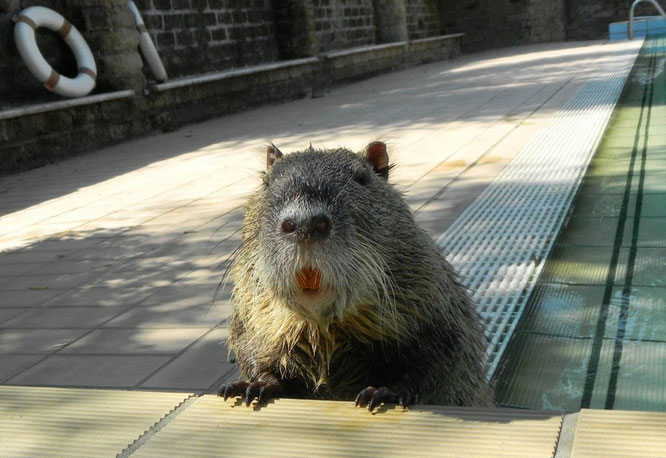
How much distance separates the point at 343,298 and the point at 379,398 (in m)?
0.27

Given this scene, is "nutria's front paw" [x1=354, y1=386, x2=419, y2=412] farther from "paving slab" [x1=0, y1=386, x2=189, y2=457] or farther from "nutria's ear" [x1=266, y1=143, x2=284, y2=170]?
"nutria's ear" [x1=266, y1=143, x2=284, y2=170]

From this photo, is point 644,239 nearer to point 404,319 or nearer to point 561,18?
point 404,319

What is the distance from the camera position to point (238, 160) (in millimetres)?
8047

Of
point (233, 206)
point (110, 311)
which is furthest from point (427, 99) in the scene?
point (110, 311)

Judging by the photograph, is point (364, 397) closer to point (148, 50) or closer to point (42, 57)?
point (42, 57)

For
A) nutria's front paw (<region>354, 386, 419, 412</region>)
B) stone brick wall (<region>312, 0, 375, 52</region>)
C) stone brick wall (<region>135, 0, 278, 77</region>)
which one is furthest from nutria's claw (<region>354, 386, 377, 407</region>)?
stone brick wall (<region>312, 0, 375, 52</region>)

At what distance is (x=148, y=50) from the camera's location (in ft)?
36.8

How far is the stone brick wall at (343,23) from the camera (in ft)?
56.5

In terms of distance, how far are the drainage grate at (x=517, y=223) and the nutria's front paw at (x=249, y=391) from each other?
113 cm

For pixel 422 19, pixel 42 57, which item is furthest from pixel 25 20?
pixel 422 19

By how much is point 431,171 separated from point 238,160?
250cm

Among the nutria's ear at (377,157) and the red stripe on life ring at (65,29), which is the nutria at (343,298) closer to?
the nutria's ear at (377,157)

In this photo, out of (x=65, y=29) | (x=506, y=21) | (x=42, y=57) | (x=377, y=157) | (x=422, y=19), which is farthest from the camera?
(x=506, y=21)

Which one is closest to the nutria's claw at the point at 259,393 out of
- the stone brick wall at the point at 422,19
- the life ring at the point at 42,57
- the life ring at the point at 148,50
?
the life ring at the point at 42,57
